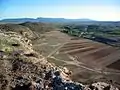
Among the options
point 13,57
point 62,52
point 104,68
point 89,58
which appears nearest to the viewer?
point 13,57

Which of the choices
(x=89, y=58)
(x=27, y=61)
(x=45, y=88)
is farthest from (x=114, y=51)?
(x=45, y=88)

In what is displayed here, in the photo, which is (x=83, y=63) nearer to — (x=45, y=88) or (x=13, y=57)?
(x=13, y=57)

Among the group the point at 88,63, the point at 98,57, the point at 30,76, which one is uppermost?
the point at 30,76

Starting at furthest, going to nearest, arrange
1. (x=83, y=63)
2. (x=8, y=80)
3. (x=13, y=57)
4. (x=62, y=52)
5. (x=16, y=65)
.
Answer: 1. (x=62, y=52)
2. (x=83, y=63)
3. (x=13, y=57)
4. (x=16, y=65)
5. (x=8, y=80)

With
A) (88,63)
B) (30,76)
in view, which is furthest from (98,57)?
(30,76)

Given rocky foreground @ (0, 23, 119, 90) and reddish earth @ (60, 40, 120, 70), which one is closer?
rocky foreground @ (0, 23, 119, 90)

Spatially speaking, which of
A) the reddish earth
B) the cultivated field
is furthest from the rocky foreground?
the reddish earth

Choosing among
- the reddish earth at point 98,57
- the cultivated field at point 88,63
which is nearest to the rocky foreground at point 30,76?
the cultivated field at point 88,63

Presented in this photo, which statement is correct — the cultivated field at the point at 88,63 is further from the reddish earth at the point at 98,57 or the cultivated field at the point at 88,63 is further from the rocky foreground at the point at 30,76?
the rocky foreground at the point at 30,76

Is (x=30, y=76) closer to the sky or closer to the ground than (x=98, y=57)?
closer to the sky

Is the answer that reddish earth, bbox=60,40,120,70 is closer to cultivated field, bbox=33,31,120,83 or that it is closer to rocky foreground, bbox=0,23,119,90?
cultivated field, bbox=33,31,120,83

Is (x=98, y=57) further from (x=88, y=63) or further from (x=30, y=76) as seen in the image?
(x=30, y=76)
